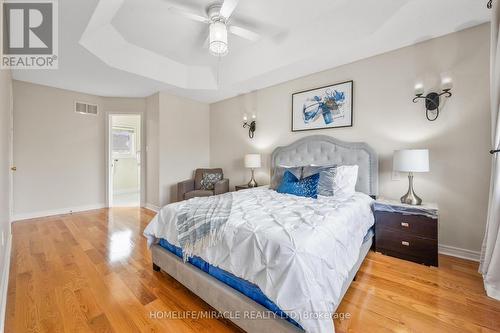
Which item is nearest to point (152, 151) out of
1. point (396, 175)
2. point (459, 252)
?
point (396, 175)

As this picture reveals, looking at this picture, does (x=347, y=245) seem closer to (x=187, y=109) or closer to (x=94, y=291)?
(x=94, y=291)

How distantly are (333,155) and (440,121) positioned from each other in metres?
1.28

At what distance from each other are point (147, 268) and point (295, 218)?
5.55 feet

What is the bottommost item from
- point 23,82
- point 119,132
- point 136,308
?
point 136,308

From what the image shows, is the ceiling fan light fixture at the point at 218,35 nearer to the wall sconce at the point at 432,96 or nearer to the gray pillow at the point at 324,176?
the gray pillow at the point at 324,176

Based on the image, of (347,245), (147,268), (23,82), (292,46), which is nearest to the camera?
(347,245)

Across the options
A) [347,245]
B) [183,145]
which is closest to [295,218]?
[347,245]

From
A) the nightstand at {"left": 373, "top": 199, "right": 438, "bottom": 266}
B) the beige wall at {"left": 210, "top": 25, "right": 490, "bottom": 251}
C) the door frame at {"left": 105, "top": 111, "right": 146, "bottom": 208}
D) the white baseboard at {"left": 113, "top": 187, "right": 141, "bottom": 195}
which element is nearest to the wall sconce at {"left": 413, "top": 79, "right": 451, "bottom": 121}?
the beige wall at {"left": 210, "top": 25, "right": 490, "bottom": 251}

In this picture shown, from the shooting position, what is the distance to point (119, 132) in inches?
262

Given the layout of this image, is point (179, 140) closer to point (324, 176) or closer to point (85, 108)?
point (85, 108)

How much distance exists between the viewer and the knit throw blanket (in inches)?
62.2

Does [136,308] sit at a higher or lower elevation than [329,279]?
Answer: lower

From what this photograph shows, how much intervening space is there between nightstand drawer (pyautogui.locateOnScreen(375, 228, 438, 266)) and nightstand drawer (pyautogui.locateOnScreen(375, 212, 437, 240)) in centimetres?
4

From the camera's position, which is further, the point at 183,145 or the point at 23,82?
the point at 183,145
